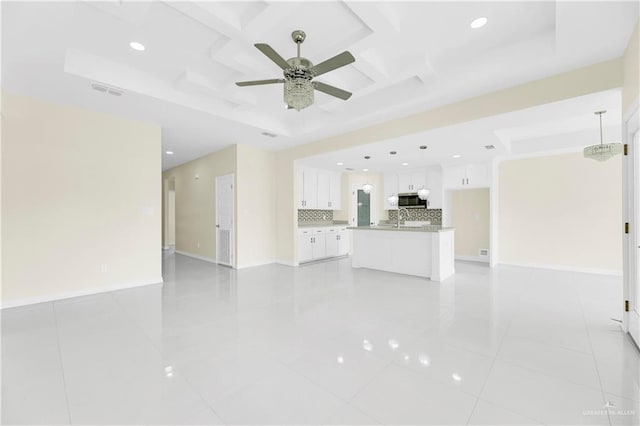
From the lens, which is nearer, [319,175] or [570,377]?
[570,377]

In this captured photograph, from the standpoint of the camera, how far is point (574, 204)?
5.77m

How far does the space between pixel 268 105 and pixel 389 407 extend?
4332 millimetres

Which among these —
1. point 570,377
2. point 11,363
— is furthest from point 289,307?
point 570,377

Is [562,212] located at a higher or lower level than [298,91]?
lower

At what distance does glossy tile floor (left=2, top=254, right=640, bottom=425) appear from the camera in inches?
67.0

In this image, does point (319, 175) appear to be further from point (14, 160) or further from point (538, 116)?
point (14, 160)

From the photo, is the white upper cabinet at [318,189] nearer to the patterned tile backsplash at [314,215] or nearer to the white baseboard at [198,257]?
the patterned tile backsplash at [314,215]

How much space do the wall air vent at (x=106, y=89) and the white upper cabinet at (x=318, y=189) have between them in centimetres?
376

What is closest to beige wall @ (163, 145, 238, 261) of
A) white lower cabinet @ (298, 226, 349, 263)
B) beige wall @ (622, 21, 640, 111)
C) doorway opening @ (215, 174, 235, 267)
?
doorway opening @ (215, 174, 235, 267)

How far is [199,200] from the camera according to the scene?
24.6 feet

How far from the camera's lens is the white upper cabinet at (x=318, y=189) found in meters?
7.25

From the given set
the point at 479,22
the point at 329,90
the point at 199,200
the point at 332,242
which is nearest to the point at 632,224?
the point at 479,22

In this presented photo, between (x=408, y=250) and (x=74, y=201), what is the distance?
5562 millimetres

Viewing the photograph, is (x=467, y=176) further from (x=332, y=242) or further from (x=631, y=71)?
(x=631, y=71)
